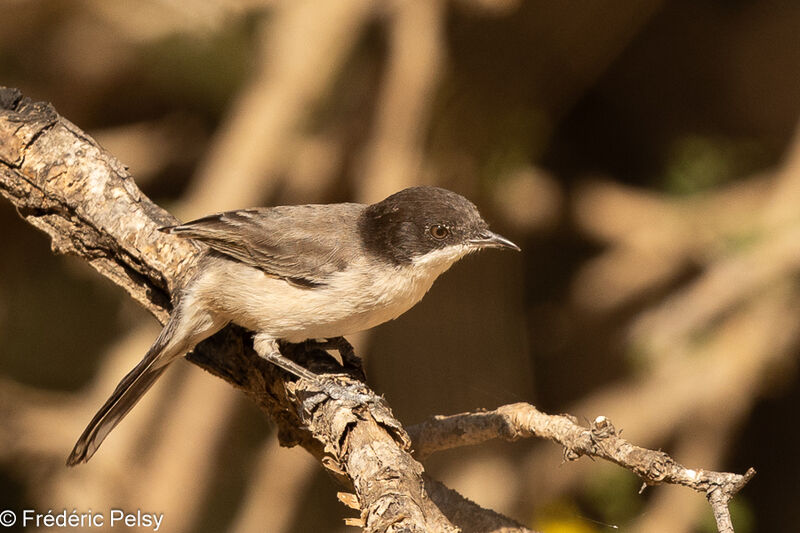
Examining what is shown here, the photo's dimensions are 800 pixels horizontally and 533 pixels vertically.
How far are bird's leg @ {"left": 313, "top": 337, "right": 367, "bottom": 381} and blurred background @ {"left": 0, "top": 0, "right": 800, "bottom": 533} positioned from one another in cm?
172

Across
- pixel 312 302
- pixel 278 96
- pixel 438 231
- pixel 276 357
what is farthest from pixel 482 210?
pixel 276 357

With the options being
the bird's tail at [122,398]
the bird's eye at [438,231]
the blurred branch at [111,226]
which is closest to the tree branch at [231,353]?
the blurred branch at [111,226]

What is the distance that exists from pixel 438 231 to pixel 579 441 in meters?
1.34

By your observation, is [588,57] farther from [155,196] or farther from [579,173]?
[155,196]

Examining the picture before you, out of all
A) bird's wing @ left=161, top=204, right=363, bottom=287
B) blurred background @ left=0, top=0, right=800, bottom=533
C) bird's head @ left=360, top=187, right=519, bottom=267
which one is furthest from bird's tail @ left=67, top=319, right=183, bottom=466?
blurred background @ left=0, top=0, right=800, bottom=533

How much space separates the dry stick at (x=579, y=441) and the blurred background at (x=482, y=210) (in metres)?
2.10

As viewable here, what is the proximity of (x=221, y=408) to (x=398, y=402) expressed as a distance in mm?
1189

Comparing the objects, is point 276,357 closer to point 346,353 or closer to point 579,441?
point 346,353

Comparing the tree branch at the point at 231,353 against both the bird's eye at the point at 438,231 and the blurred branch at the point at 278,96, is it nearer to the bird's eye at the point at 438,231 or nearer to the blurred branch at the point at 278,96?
the bird's eye at the point at 438,231

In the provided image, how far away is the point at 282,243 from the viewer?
3652 millimetres

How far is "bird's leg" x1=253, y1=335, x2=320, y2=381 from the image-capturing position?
10.8 ft

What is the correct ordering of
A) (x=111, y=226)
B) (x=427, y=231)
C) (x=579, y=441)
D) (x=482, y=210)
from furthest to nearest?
(x=482, y=210) → (x=427, y=231) → (x=111, y=226) → (x=579, y=441)

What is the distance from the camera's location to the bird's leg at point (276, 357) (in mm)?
3279

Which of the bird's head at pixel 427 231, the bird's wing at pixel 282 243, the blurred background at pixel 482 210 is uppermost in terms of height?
the blurred background at pixel 482 210
